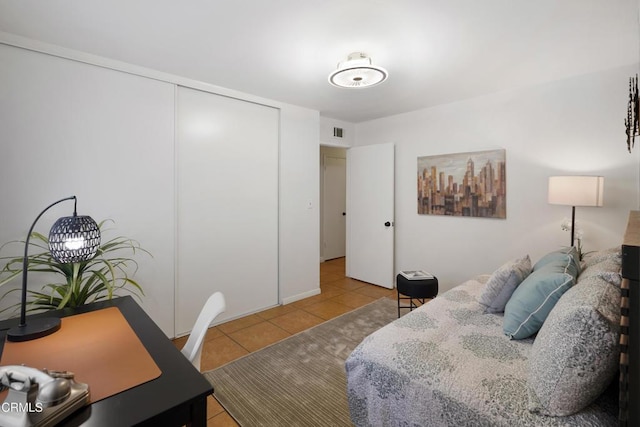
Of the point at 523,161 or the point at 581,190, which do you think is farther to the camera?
the point at 523,161

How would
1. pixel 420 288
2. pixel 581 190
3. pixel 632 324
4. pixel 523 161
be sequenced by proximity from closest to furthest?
pixel 632 324 → pixel 581 190 → pixel 420 288 → pixel 523 161

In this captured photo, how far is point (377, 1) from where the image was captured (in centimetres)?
174

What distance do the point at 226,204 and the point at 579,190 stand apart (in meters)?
3.29

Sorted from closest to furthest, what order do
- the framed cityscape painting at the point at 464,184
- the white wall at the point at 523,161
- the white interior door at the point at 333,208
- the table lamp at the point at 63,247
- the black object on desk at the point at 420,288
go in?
the table lamp at the point at 63,247 < the white wall at the point at 523,161 < the black object on desk at the point at 420,288 < the framed cityscape painting at the point at 464,184 < the white interior door at the point at 333,208

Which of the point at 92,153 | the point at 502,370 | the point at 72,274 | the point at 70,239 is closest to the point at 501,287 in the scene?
the point at 502,370

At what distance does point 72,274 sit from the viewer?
5.81 ft

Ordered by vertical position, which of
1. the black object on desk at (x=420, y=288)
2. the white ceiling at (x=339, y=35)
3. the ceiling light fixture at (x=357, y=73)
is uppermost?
the white ceiling at (x=339, y=35)

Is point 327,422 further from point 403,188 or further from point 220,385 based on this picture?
point 403,188

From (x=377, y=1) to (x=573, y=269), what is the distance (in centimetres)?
197

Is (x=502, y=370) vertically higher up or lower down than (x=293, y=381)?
higher up

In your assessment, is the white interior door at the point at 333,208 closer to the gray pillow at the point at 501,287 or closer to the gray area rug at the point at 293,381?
the gray area rug at the point at 293,381

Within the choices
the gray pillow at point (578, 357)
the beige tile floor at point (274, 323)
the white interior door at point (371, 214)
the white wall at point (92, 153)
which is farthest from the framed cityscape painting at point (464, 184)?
the white wall at point (92, 153)

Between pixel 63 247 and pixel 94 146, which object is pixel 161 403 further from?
pixel 94 146

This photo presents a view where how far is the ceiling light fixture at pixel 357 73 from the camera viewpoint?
2.19 meters
